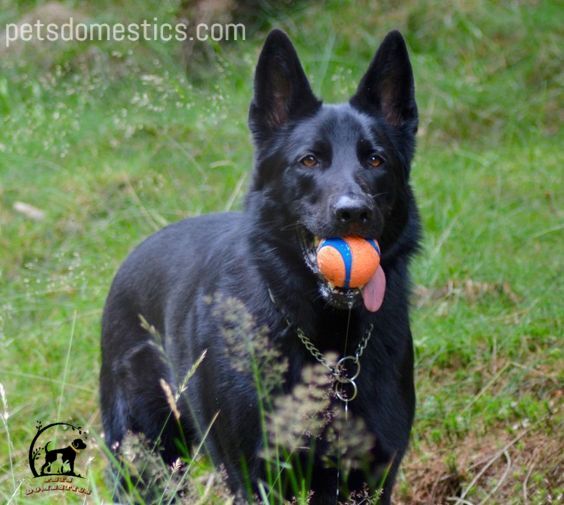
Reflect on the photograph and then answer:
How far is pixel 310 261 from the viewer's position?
11.5 ft

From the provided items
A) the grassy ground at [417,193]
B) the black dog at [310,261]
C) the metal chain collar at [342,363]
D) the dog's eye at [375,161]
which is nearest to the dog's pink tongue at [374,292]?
the black dog at [310,261]

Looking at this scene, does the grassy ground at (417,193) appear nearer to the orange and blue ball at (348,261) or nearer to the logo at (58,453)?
the logo at (58,453)

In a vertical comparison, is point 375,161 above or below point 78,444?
above

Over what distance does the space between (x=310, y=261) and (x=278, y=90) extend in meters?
0.81

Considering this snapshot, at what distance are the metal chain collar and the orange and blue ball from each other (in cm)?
36

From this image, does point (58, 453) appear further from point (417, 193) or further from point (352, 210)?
point (417, 193)

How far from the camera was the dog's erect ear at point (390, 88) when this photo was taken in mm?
3807

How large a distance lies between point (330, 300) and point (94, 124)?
16.1 feet

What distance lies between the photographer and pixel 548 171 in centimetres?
709

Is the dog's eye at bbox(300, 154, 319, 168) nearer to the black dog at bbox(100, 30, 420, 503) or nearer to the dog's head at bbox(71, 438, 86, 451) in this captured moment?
the black dog at bbox(100, 30, 420, 503)

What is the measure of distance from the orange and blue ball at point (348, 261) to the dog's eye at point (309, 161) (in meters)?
0.44

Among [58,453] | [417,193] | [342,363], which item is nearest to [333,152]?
[342,363]

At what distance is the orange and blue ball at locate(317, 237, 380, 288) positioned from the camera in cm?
319

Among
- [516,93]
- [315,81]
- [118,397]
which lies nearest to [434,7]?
[516,93]
